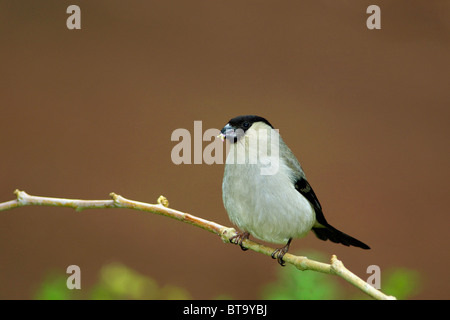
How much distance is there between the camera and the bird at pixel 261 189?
1102 mm

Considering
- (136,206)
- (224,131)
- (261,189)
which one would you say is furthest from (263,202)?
(136,206)

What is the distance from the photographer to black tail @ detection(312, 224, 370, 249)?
3.73 feet

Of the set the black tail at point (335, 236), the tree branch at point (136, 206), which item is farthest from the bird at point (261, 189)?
the tree branch at point (136, 206)

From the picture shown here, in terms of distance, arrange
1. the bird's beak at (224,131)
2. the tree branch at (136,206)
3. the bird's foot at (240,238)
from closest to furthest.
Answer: the tree branch at (136,206) < the bird's beak at (224,131) < the bird's foot at (240,238)

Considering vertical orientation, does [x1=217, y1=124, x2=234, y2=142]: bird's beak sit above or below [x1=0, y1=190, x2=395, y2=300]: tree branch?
above

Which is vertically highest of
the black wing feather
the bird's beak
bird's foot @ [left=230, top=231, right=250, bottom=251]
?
the bird's beak

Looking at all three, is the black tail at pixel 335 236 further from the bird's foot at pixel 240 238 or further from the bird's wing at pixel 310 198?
the bird's foot at pixel 240 238

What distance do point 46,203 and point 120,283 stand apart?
0.88m

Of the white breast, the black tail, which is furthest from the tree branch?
the black tail

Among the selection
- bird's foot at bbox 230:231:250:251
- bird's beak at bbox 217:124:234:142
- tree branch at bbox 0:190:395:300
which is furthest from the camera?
bird's foot at bbox 230:231:250:251

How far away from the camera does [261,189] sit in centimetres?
111

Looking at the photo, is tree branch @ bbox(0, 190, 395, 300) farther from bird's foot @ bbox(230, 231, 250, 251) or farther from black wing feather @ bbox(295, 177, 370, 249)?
black wing feather @ bbox(295, 177, 370, 249)

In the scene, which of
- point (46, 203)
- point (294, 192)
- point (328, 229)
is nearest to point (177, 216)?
point (46, 203)

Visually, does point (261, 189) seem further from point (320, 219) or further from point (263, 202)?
point (320, 219)
